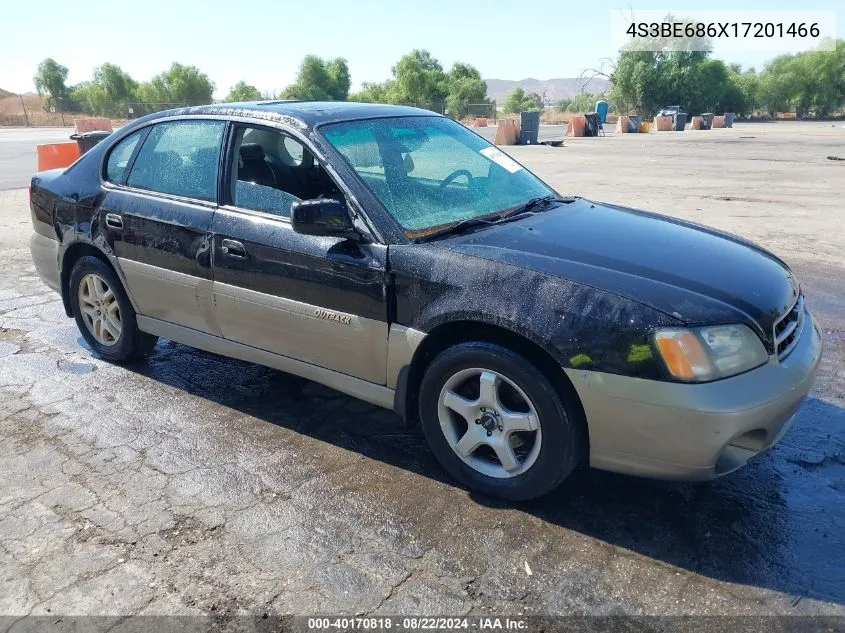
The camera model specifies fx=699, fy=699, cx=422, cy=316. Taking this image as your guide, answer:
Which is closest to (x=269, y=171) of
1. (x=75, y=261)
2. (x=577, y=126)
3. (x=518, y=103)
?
(x=75, y=261)

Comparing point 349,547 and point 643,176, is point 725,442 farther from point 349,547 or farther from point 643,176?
point 643,176

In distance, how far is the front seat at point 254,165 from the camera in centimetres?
388

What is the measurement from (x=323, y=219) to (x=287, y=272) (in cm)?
45

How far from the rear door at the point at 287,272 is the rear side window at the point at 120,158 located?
39.3 inches

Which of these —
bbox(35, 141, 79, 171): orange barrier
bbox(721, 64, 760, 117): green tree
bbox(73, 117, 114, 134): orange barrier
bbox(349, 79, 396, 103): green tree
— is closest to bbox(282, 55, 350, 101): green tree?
bbox(349, 79, 396, 103): green tree

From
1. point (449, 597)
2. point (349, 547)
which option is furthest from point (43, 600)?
point (449, 597)

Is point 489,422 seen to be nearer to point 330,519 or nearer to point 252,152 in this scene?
point 330,519

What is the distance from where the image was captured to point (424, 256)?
10.4 feet

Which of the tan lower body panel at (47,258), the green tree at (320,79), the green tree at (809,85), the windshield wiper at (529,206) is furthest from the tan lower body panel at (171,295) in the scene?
the green tree at (320,79)

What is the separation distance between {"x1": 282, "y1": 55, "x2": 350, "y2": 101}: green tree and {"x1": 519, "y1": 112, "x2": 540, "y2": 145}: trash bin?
237ft

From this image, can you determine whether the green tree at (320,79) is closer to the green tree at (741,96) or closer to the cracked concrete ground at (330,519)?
the green tree at (741,96)

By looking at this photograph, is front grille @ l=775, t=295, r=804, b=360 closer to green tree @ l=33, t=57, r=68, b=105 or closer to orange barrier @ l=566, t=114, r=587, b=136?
orange barrier @ l=566, t=114, r=587, b=136

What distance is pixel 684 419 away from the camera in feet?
8.55

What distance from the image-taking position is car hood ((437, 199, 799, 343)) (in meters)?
2.79
